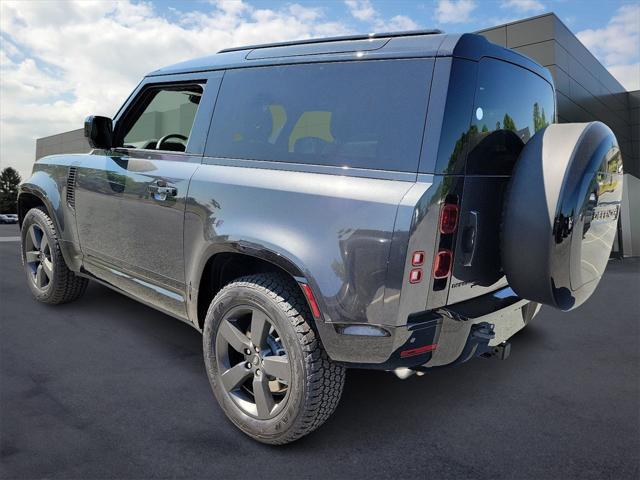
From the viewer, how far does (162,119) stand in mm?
3453

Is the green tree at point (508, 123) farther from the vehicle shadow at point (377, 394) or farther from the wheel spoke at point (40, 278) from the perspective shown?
the wheel spoke at point (40, 278)

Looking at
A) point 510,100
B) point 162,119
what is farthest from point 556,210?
point 162,119

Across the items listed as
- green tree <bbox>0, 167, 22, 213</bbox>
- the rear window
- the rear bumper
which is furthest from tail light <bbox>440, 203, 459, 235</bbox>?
green tree <bbox>0, 167, 22, 213</bbox>

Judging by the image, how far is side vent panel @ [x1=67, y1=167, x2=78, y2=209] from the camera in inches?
144

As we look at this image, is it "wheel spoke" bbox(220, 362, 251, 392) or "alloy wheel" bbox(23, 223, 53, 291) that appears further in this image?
"alloy wheel" bbox(23, 223, 53, 291)

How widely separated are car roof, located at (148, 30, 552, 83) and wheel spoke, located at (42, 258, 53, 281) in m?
2.31

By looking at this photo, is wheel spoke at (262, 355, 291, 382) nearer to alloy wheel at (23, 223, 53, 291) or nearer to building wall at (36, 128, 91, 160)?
alloy wheel at (23, 223, 53, 291)

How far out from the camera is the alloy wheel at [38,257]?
418 cm

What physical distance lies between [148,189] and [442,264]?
1.80 metres

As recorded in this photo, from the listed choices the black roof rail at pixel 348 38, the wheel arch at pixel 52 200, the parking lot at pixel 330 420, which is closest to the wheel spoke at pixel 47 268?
the wheel arch at pixel 52 200

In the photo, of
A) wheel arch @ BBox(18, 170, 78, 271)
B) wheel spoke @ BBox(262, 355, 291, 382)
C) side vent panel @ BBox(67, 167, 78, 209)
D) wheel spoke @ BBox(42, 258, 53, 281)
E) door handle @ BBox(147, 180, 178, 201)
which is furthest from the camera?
wheel spoke @ BBox(42, 258, 53, 281)

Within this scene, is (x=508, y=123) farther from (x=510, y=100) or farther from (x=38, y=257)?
(x=38, y=257)

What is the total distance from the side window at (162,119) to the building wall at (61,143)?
39501 millimetres

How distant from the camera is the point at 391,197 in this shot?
6.18 ft
